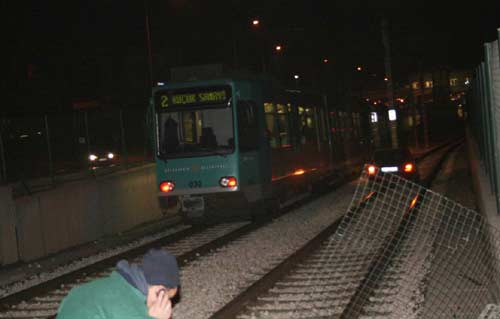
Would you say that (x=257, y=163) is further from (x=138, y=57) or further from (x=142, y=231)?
(x=138, y=57)

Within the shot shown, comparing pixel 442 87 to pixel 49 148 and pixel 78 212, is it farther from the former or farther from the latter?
pixel 78 212

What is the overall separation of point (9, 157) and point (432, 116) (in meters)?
90.0

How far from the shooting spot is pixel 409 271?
1007 cm

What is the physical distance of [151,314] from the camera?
2.98 metres

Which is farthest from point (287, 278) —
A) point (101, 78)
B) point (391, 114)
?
point (101, 78)

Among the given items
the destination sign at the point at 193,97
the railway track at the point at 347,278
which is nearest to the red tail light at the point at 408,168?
the destination sign at the point at 193,97

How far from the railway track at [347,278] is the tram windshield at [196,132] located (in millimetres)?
3529

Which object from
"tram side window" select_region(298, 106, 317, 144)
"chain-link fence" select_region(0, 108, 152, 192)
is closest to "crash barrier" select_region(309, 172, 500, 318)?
"chain-link fence" select_region(0, 108, 152, 192)

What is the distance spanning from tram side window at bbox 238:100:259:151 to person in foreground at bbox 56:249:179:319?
12337 millimetres

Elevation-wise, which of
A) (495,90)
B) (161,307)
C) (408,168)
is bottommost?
(408,168)

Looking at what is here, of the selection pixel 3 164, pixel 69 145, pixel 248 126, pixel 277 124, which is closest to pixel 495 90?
pixel 248 126

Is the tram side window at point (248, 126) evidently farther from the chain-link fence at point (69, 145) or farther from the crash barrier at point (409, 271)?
the crash barrier at point (409, 271)

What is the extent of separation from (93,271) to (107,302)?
893 cm

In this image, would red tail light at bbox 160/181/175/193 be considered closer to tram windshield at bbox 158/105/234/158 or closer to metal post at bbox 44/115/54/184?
tram windshield at bbox 158/105/234/158
